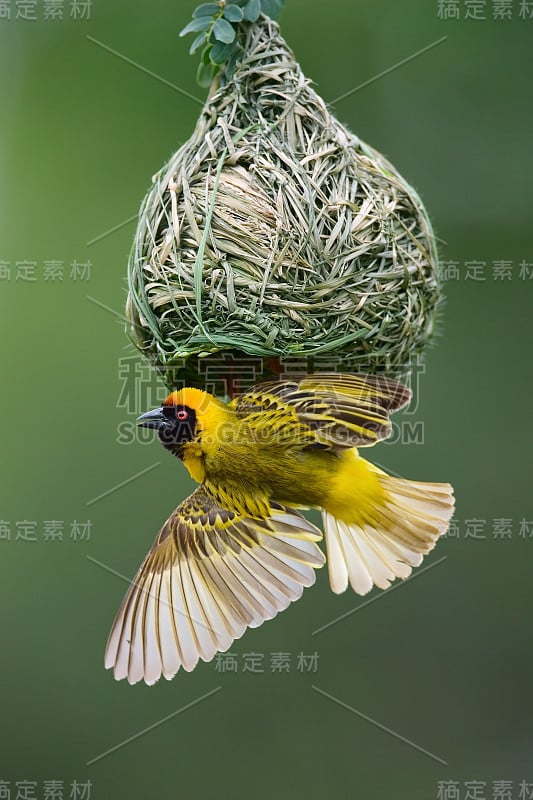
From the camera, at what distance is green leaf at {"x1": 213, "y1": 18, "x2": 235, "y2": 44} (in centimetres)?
246

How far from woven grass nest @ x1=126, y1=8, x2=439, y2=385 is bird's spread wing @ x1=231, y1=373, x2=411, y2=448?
0.09 meters

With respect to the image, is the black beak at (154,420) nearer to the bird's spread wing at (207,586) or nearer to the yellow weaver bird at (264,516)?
the yellow weaver bird at (264,516)

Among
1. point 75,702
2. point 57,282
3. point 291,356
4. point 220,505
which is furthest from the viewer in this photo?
point 75,702

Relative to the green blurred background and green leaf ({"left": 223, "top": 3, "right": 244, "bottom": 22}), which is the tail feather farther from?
the green blurred background

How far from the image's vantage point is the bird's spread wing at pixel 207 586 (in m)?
2.53

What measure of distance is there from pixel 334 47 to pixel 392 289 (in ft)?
8.29

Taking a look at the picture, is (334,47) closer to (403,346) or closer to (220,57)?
(220,57)

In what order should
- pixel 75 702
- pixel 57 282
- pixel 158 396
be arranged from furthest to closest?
pixel 75 702, pixel 57 282, pixel 158 396

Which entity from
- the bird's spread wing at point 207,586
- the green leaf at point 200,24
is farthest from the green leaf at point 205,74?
the bird's spread wing at point 207,586

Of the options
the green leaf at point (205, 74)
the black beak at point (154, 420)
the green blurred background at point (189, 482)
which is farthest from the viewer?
the green blurred background at point (189, 482)

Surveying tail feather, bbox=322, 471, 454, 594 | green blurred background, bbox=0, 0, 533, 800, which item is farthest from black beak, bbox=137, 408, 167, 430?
green blurred background, bbox=0, 0, 533, 800

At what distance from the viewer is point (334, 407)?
2.37 metres

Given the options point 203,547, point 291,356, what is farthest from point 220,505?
point 291,356

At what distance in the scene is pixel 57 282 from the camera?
14.9 feet
